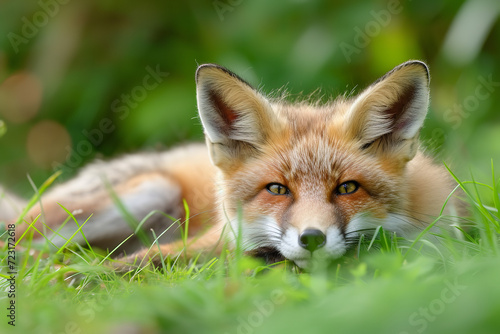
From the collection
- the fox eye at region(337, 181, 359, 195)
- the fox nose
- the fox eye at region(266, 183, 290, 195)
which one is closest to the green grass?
the fox nose

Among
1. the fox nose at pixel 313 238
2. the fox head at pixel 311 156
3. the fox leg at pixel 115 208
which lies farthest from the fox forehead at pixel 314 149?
the fox leg at pixel 115 208

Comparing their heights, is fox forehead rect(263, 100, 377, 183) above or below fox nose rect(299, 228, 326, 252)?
above

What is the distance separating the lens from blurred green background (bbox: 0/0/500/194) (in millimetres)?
5203

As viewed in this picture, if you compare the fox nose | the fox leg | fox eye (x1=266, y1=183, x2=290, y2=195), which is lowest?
the fox leg

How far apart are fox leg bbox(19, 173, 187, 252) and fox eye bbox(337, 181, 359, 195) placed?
148 centimetres

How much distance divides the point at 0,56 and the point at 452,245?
5.37 meters

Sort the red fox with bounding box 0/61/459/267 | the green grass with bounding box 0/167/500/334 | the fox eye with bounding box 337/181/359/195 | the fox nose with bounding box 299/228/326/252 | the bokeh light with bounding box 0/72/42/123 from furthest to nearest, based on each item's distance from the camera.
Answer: the bokeh light with bounding box 0/72/42/123, the fox eye with bounding box 337/181/359/195, the red fox with bounding box 0/61/459/267, the fox nose with bounding box 299/228/326/252, the green grass with bounding box 0/167/500/334

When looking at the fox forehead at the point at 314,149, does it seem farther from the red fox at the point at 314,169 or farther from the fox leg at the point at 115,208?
the fox leg at the point at 115,208

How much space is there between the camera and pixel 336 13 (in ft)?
17.9

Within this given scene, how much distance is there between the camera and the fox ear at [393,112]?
A: 2.89 metres

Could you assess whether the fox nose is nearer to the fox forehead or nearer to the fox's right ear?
the fox forehead

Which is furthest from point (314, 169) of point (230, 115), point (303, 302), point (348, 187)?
point (303, 302)

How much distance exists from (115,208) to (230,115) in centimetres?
115

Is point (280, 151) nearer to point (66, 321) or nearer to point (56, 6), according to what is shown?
point (66, 321)
